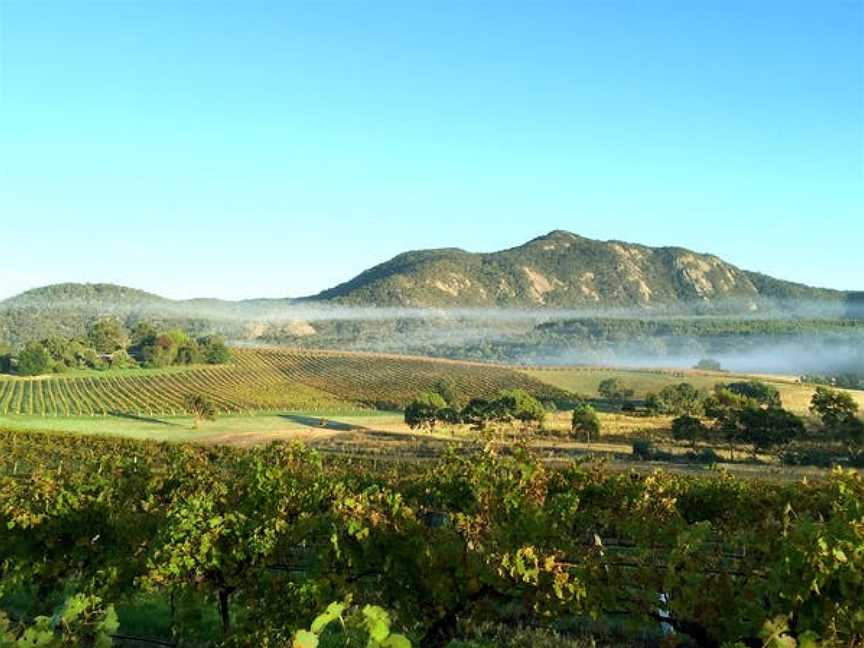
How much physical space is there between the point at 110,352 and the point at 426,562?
541 feet

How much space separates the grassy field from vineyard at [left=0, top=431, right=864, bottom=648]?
375ft

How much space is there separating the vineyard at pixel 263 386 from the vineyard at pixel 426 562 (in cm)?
8791

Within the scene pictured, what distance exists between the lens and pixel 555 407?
4299 inches

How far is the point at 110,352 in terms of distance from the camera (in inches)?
6235

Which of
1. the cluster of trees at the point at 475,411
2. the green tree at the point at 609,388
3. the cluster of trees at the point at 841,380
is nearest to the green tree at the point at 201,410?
the cluster of trees at the point at 475,411

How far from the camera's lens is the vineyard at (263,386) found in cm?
10388

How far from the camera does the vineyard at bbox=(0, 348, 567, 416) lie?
10388cm

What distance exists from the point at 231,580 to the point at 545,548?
5.82 m

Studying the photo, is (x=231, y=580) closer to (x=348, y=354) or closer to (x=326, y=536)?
(x=326, y=536)

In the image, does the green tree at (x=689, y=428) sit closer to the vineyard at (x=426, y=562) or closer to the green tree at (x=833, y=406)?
the green tree at (x=833, y=406)

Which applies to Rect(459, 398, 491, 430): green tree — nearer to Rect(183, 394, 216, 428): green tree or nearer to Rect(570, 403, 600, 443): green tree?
Rect(570, 403, 600, 443): green tree

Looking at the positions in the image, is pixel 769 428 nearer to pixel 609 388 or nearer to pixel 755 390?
pixel 755 390

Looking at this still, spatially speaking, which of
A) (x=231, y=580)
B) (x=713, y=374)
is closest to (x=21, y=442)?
(x=231, y=580)

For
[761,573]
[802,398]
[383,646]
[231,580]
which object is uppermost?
[383,646]
